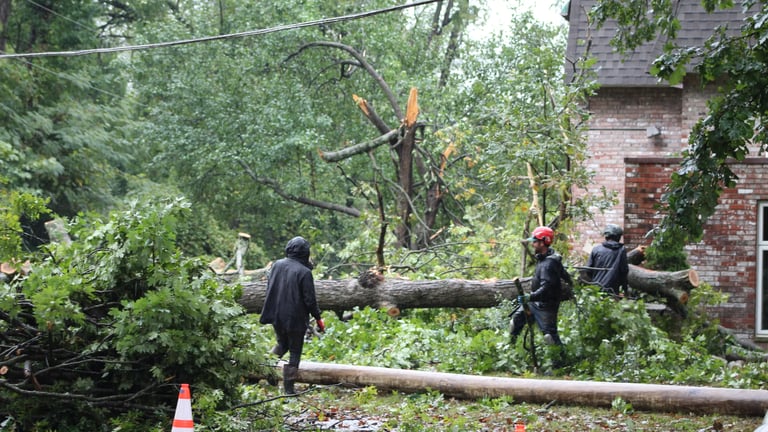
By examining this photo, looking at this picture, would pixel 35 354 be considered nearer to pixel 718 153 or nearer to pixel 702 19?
pixel 718 153

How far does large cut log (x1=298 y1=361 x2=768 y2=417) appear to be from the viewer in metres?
8.99

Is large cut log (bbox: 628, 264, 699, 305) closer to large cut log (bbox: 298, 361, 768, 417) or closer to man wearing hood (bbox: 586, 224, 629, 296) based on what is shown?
man wearing hood (bbox: 586, 224, 629, 296)

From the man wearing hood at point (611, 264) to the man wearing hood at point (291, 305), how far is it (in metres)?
4.63

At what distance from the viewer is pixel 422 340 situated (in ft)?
41.2

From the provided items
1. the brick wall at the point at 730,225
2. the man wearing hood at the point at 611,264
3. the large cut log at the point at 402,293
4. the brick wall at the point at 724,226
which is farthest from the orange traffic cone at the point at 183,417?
the brick wall at the point at 730,225

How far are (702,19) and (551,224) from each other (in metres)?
A: 6.13

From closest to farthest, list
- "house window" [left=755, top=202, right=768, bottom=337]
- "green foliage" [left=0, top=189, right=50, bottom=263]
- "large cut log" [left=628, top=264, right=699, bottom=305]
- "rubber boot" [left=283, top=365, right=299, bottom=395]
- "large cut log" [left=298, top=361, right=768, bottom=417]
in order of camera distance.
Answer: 1. "green foliage" [left=0, top=189, right=50, bottom=263]
2. "large cut log" [left=298, top=361, right=768, bottom=417]
3. "rubber boot" [left=283, top=365, right=299, bottom=395]
4. "large cut log" [left=628, top=264, right=699, bottom=305]
5. "house window" [left=755, top=202, right=768, bottom=337]

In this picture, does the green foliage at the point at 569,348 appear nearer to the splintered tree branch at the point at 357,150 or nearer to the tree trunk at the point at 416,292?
the tree trunk at the point at 416,292

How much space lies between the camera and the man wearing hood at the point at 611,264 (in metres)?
13.1

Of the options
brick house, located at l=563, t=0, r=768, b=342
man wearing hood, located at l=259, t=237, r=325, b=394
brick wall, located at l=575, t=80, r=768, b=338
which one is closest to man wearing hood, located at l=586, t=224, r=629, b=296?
brick house, located at l=563, t=0, r=768, b=342

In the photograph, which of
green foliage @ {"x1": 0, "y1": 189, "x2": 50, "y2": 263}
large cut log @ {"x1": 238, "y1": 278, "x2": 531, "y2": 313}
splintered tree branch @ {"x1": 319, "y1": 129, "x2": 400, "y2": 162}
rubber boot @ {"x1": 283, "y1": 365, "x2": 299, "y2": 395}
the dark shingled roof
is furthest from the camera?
splintered tree branch @ {"x1": 319, "y1": 129, "x2": 400, "y2": 162}

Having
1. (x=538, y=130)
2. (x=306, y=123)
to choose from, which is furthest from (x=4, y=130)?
(x=538, y=130)

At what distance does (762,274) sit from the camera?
16188 millimetres

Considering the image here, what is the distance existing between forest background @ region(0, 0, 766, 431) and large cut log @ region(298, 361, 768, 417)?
27cm
